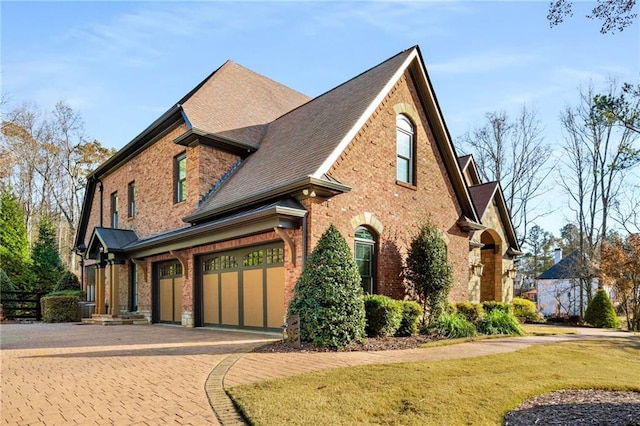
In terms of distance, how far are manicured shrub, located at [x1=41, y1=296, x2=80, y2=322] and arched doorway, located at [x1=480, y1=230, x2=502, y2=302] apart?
1907 cm

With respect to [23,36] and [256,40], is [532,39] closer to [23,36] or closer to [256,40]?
[256,40]

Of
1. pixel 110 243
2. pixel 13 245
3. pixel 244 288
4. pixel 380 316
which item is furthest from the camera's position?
pixel 13 245

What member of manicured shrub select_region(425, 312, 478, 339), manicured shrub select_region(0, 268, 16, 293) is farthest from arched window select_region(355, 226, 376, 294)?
manicured shrub select_region(0, 268, 16, 293)

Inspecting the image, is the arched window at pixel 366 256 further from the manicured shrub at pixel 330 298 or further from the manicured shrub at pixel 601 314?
the manicured shrub at pixel 601 314

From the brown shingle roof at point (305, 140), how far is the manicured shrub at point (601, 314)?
14536mm

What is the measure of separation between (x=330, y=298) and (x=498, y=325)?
6.60 metres

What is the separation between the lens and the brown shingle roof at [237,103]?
16.0 m

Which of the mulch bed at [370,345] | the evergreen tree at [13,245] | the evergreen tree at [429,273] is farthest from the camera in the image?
the evergreen tree at [13,245]

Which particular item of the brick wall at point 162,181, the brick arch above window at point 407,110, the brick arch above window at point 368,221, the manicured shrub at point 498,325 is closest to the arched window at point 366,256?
the brick arch above window at point 368,221

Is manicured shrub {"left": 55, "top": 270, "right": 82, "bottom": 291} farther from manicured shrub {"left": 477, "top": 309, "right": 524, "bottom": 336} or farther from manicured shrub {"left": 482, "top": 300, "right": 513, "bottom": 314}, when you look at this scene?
manicured shrub {"left": 477, "top": 309, "right": 524, "bottom": 336}

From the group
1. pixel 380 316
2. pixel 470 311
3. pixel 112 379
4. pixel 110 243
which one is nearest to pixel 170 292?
pixel 110 243

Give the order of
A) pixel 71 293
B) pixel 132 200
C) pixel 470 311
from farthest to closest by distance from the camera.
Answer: pixel 71 293 < pixel 132 200 < pixel 470 311

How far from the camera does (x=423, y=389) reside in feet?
19.0

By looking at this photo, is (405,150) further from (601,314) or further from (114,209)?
(114,209)
